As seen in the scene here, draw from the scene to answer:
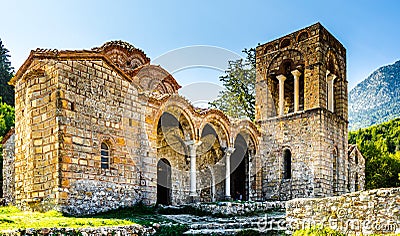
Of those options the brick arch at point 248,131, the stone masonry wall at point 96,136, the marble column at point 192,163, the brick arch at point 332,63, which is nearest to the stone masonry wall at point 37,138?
the stone masonry wall at point 96,136

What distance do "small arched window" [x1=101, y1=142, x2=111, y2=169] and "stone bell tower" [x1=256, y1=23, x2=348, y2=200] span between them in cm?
831

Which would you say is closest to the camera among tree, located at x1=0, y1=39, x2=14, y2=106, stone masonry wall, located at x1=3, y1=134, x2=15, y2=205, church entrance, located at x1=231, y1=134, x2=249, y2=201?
stone masonry wall, located at x1=3, y1=134, x2=15, y2=205

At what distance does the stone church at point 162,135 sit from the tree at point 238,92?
24.4 feet

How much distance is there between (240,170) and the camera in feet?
65.0

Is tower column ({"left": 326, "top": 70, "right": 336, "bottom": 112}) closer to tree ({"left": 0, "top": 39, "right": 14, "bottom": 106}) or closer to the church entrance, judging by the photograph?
the church entrance

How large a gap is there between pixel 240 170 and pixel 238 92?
884 centimetres

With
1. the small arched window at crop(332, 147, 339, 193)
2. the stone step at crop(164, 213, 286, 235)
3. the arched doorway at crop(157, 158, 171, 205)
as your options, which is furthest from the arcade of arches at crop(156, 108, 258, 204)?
the stone step at crop(164, 213, 286, 235)

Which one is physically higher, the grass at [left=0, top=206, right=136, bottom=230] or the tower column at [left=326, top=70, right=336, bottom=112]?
the tower column at [left=326, top=70, right=336, bottom=112]

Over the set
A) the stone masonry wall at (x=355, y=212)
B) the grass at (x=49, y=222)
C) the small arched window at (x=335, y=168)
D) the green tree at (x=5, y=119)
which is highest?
the green tree at (x=5, y=119)

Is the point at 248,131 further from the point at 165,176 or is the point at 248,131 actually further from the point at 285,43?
the point at 285,43

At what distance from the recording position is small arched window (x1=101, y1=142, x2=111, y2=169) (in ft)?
39.4

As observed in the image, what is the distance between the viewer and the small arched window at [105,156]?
12.0 meters

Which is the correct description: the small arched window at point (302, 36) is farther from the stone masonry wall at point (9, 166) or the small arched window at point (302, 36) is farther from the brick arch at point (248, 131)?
the stone masonry wall at point (9, 166)

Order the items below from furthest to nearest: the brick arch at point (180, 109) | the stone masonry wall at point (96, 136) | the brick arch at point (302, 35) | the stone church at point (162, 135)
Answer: the brick arch at point (302, 35) < the brick arch at point (180, 109) < the stone church at point (162, 135) < the stone masonry wall at point (96, 136)
